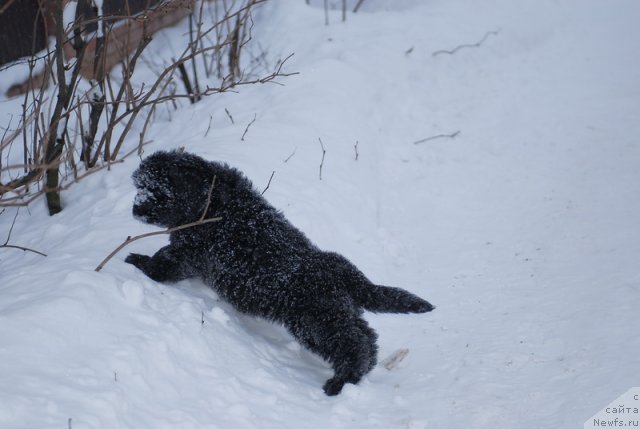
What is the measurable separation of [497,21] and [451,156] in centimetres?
410

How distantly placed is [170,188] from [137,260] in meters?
0.53

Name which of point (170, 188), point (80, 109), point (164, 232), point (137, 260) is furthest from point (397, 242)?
point (80, 109)

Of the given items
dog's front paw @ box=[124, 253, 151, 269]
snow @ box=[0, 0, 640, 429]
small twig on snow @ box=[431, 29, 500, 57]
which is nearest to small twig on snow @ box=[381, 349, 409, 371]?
snow @ box=[0, 0, 640, 429]

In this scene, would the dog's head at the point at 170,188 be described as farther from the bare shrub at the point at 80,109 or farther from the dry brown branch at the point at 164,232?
the bare shrub at the point at 80,109

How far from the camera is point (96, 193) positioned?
5.43 metres

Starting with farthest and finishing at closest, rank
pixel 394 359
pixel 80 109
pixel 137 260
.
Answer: pixel 80 109 < pixel 137 260 < pixel 394 359

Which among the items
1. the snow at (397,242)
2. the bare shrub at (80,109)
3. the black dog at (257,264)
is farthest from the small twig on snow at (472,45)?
the black dog at (257,264)

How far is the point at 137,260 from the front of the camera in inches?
166

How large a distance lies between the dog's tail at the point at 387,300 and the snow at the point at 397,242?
0.45 m

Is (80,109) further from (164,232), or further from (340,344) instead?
(340,344)

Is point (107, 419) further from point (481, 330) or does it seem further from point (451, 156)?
point (451, 156)

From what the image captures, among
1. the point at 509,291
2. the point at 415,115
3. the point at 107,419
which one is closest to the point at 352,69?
the point at 415,115

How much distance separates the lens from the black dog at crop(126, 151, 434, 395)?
12.5 ft

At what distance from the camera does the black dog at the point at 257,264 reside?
380cm
